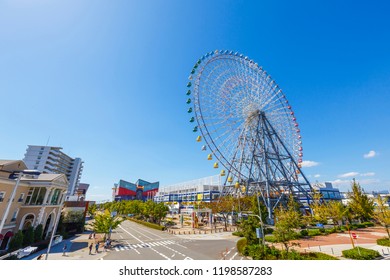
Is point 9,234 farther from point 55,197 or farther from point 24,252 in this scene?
point 55,197

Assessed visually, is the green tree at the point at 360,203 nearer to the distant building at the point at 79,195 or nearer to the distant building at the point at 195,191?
the distant building at the point at 195,191

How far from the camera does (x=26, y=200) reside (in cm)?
3108

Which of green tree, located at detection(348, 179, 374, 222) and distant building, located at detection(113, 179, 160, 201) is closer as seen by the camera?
green tree, located at detection(348, 179, 374, 222)

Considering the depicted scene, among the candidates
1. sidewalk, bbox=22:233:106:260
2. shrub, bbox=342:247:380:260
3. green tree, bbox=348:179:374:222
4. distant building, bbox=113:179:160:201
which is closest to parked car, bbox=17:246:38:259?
sidewalk, bbox=22:233:106:260

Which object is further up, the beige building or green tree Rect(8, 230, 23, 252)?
the beige building

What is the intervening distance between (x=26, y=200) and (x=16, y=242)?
7.66 meters

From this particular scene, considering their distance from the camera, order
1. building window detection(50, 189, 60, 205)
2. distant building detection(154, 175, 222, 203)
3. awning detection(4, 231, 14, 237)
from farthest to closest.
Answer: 1. distant building detection(154, 175, 222, 203)
2. building window detection(50, 189, 60, 205)
3. awning detection(4, 231, 14, 237)

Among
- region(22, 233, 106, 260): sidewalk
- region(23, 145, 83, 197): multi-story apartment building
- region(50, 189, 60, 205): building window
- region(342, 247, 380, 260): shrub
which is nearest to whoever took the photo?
region(342, 247, 380, 260): shrub

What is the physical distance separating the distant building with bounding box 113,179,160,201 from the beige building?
115817mm

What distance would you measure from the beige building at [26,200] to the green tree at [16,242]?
45.6 inches

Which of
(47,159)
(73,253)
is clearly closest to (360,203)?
(73,253)

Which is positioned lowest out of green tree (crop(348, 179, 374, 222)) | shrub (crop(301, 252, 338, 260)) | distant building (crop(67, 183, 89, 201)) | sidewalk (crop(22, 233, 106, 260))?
sidewalk (crop(22, 233, 106, 260))

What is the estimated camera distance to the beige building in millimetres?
25859

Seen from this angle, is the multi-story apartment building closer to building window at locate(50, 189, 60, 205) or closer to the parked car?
building window at locate(50, 189, 60, 205)
